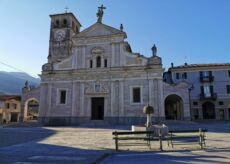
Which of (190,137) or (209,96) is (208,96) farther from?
(190,137)

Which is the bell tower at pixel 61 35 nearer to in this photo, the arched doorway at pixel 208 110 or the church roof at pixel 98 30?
the church roof at pixel 98 30

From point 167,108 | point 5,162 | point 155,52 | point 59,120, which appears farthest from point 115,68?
point 5,162

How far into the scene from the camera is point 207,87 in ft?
125

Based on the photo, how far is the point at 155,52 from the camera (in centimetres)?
2856

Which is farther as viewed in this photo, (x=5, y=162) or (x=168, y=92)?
(x=168, y=92)

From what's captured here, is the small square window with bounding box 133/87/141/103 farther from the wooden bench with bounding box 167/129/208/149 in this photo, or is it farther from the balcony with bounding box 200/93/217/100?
the wooden bench with bounding box 167/129/208/149

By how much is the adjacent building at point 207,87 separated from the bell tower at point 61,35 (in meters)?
20.0

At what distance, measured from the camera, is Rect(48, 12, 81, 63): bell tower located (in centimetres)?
4203

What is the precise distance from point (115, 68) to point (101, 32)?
587 centimetres

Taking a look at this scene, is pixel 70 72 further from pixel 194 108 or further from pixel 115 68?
pixel 194 108

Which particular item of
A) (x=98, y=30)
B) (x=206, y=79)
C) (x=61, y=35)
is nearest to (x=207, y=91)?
(x=206, y=79)

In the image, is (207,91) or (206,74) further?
(206,74)

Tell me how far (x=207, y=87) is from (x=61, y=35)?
1133 inches

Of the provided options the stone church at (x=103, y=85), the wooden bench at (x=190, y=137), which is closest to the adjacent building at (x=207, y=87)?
the stone church at (x=103, y=85)
